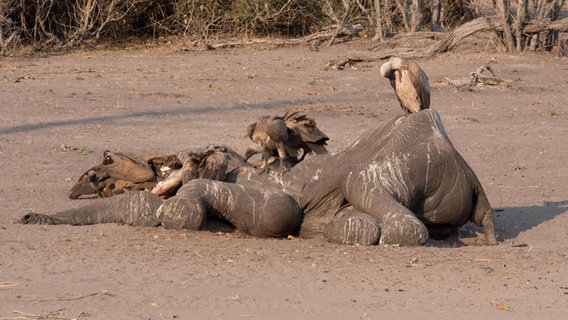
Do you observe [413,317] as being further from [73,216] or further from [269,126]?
[73,216]

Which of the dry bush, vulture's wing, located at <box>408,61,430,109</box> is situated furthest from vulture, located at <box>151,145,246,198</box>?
the dry bush

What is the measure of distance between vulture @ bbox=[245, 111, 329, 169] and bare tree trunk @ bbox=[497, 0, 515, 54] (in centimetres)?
993

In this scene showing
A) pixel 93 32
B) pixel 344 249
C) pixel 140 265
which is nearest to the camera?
pixel 140 265

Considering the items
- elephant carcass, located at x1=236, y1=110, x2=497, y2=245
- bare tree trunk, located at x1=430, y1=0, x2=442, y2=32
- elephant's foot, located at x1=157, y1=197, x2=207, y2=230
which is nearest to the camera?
elephant's foot, located at x1=157, y1=197, x2=207, y2=230

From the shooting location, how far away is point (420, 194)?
759cm

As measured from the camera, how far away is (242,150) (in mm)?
11469

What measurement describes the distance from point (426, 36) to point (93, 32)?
5896mm

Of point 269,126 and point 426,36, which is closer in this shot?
point 269,126

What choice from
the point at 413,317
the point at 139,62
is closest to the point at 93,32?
the point at 139,62

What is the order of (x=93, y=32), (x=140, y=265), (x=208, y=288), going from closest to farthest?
(x=208, y=288) → (x=140, y=265) → (x=93, y=32)

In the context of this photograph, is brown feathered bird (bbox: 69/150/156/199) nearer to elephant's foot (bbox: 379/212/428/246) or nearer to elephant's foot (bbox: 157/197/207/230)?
elephant's foot (bbox: 157/197/207/230)

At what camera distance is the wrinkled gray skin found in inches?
290

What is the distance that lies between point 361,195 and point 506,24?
1052 cm

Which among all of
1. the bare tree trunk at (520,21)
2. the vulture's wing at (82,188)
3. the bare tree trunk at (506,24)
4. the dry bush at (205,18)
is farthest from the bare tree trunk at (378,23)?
the vulture's wing at (82,188)
